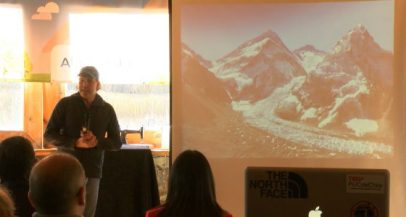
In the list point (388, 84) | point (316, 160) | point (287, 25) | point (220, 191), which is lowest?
point (220, 191)

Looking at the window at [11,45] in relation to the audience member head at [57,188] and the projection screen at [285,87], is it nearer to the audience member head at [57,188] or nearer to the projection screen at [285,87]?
the projection screen at [285,87]

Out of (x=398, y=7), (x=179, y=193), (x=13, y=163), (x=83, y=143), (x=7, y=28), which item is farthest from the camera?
(x=7, y=28)

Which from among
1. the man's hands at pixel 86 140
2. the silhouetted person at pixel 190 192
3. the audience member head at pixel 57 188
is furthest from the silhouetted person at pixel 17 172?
the man's hands at pixel 86 140

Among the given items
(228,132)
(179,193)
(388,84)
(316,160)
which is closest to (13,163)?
(179,193)

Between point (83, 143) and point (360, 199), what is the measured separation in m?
2.71

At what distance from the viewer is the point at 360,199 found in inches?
47.8

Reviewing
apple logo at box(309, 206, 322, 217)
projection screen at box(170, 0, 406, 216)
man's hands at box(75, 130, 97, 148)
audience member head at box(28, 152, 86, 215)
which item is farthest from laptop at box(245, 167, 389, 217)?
projection screen at box(170, 0, 406, 216)

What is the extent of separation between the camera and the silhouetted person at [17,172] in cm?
236

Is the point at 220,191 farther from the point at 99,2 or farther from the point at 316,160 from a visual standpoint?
the point at 99,2

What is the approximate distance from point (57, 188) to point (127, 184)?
2.67 meters

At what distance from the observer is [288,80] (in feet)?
13.7

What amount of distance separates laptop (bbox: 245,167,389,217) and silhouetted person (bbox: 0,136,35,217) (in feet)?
4.90

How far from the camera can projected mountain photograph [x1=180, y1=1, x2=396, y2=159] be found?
409 centimetres

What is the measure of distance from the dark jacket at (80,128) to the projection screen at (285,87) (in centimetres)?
63
